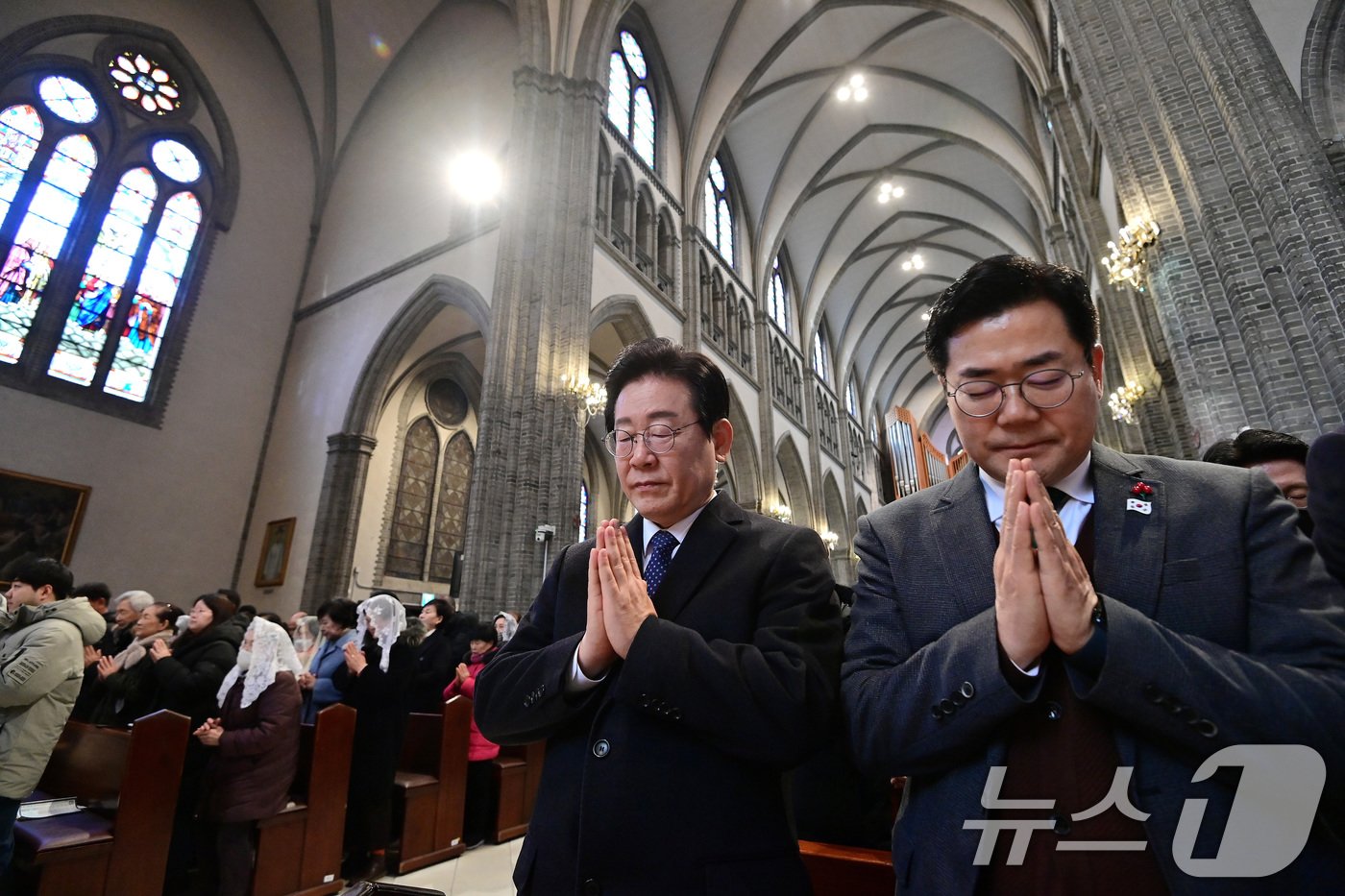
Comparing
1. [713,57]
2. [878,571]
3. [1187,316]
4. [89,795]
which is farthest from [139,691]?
[713,57]

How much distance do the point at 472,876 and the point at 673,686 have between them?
3696mm

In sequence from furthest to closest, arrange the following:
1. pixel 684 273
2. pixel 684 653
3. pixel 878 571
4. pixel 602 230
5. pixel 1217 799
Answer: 1. pixel 684 273
2. pixel 602 230
3. pixel 878 571
4. pixel 684 653
5. pixel 1217 799

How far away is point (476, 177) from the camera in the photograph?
11203mm

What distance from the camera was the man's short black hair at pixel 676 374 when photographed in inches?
51.0

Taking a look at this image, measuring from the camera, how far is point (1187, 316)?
15.1 feet

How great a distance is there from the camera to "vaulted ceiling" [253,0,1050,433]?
516 inches

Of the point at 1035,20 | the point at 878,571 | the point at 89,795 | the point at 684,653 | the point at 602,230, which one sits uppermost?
the point at 1035,20

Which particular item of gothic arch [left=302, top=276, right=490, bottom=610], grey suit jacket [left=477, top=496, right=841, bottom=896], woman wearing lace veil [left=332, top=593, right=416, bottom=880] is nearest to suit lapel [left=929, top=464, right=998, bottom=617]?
grey suit jacket [left=477, top=496, right=841, bottom=896]

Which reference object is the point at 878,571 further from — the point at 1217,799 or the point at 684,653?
the point at 1217,799

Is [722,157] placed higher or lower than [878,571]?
higher

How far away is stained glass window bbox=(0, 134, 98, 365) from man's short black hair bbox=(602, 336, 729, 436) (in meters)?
12.2

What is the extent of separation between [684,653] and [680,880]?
33 cm

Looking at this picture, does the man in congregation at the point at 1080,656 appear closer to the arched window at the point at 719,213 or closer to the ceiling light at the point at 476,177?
the ceiling light at the point at 476,177

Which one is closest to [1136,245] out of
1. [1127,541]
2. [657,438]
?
[1127,541]
